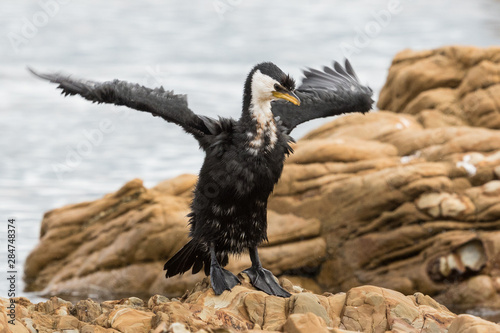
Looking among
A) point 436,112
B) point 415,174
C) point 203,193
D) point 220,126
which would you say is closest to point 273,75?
point 220,126

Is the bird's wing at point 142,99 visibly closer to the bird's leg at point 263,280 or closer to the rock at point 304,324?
the bird's leg at point 263,280

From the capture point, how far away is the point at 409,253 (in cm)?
1131

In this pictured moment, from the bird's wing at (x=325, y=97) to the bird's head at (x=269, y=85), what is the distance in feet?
1.09

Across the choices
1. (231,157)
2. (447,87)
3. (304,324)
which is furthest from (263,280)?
(447,87)

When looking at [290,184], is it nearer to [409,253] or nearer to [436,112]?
[409,253]

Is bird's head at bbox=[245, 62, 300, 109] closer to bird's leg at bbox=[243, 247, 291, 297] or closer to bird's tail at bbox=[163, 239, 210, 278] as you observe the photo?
bird's leg at bbox=[243, 247, 291, 297]

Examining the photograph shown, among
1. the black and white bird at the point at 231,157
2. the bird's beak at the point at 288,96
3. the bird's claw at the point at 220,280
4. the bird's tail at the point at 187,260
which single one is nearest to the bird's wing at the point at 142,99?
the black and white bird at the point at 231,157

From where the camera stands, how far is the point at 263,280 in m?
8.12

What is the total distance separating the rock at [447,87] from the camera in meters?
13.6

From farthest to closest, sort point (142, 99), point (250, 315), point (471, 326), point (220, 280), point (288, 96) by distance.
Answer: point (142, 99) < point (220, 280) < point (288, 96) < point (250, 315) < point (471, 326)

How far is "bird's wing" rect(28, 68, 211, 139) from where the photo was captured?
26.5ft

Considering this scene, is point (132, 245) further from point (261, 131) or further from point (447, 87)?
point (447, 87)

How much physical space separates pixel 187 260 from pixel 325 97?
2.23 metres

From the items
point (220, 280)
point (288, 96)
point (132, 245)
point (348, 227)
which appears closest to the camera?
point (288, 96)
